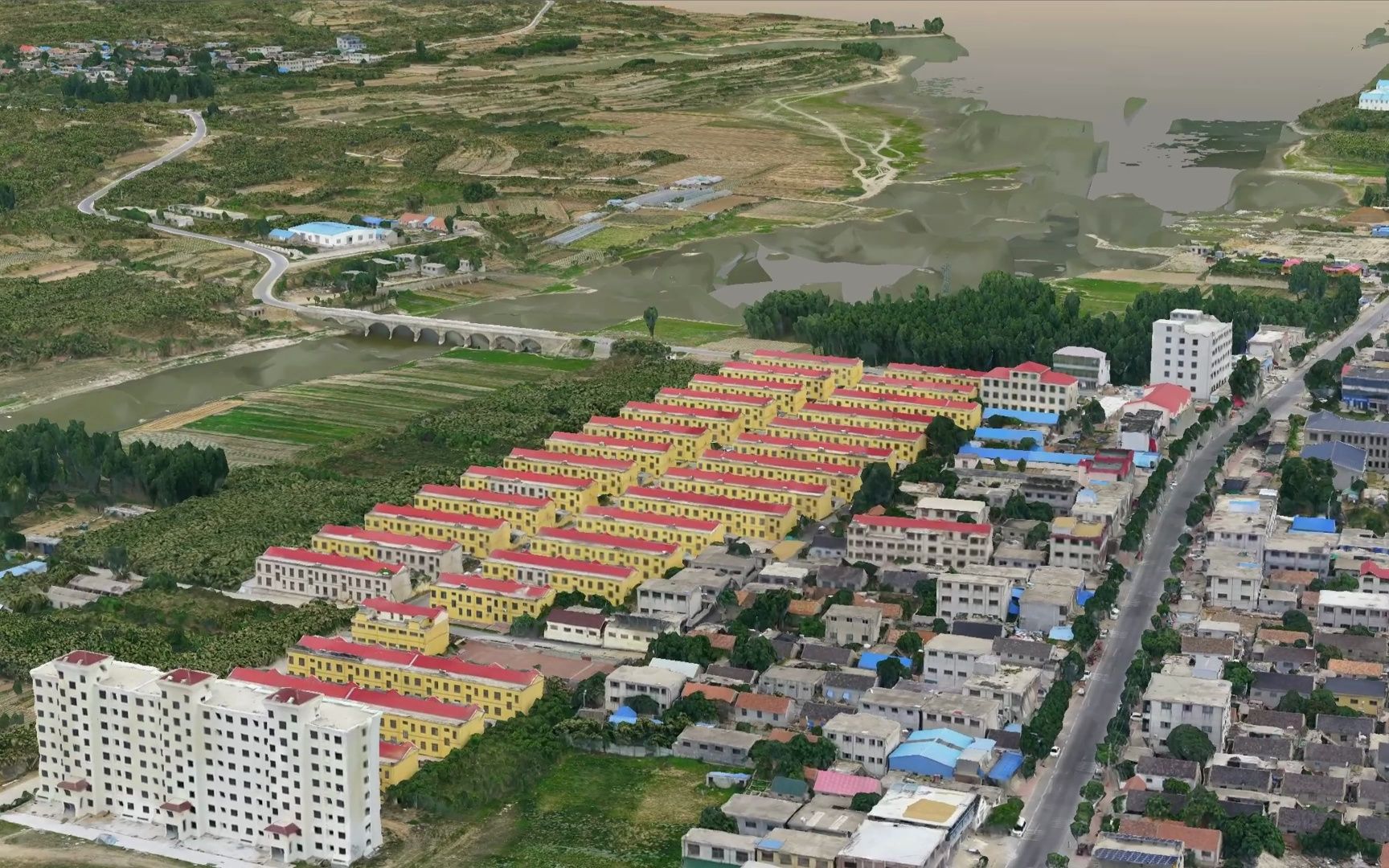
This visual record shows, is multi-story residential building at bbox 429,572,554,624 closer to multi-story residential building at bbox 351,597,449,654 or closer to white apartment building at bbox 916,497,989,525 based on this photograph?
multi-story residential building at bbox 351,597,449,654

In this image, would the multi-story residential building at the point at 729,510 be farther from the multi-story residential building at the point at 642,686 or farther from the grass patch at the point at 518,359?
the grass patch at the point at 518,359

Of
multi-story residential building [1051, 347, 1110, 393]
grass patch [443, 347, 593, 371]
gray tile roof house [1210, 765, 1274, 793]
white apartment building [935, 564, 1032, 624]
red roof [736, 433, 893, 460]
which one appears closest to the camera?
gray tile roof house [1210, 765, 1274, 793]

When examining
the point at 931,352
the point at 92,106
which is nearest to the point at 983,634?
the point at 931,352

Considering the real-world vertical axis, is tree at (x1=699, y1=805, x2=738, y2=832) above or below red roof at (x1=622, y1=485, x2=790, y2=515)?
below

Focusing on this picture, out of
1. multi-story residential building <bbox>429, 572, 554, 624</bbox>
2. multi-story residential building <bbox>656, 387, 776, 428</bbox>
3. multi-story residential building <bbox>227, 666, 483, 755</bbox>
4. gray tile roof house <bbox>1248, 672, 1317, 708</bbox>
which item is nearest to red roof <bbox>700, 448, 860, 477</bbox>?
multi-story residential building <bbox>656, 387, 776, 428</bbox>

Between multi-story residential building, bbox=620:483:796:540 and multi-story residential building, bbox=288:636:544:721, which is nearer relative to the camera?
multi-story residential building, bbox=288:636:544:721

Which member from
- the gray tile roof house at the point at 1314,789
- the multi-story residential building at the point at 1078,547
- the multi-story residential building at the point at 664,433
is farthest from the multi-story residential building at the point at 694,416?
the gray tile roof house at the point at 1314,789

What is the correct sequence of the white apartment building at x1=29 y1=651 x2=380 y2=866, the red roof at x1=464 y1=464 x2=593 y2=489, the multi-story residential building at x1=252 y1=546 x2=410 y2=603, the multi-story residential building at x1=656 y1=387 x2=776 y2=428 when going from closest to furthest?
1. the white apartment building at x1=29 y1=651 x2=380 y2=866
2. the multi-story residential building at x1=252 y1=546 x2=410 y2=603
3. the red roof at x1=464 y1=464 x2=593 y2=489
4. the multi-story residential building at x1=656 y1=387 x2=776 y2=428
